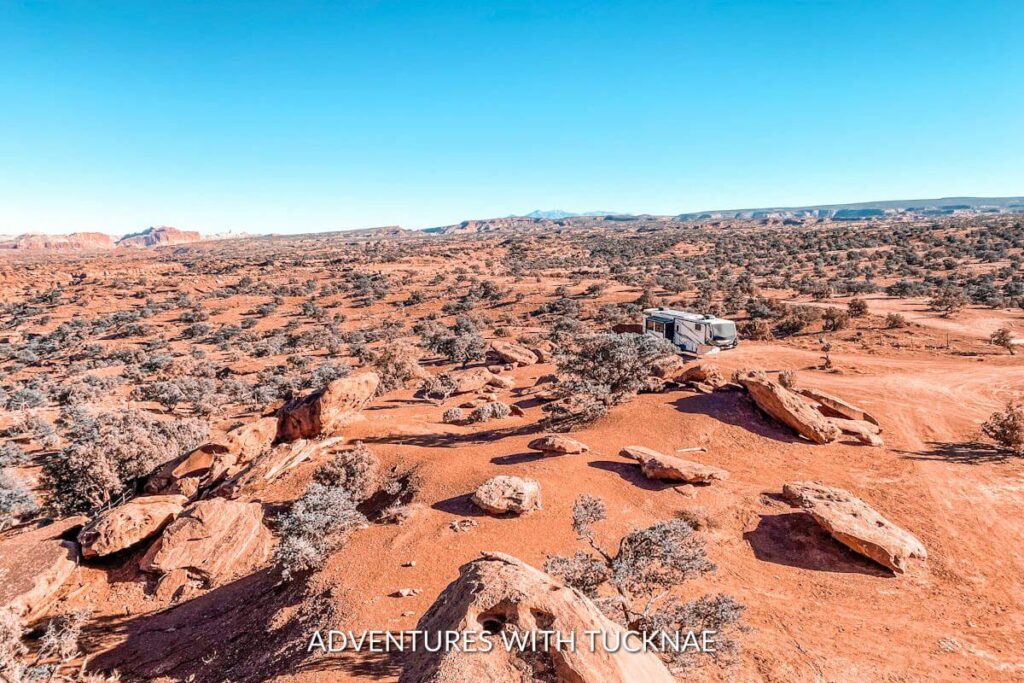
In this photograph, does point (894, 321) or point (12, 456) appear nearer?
point (12, 456)

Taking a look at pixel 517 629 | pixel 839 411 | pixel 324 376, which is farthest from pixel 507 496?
pixel 324 376

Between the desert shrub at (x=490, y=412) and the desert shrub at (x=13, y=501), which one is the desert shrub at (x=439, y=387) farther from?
the desert shrub at (x=13, y=501)

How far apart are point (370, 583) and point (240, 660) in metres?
2.24

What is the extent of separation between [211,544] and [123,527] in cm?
222

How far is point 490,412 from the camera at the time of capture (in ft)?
59.2

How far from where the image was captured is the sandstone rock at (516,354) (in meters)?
26.2

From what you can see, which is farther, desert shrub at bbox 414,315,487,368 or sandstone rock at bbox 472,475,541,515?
desert shrub at bbox 414,315,487,368

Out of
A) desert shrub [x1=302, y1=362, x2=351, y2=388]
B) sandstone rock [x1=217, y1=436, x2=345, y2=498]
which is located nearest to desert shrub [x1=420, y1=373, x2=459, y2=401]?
desert shrub [x1=302, y1=362, x2=351, y2=388]

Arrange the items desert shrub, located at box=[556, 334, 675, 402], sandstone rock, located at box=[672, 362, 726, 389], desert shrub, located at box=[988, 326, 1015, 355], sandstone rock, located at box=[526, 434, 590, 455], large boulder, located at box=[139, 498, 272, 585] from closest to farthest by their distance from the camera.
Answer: large boulder, located at box=[139, 498, 272, 585], sandstone rock, located at box=[526, 434, 590, 455], desert shrub, located at box=[556, 334, 675, 402], sandstone rock, located at box=[672, 362, 726, 389], desert shrub, located at box=[988, 326, 1015, 355]

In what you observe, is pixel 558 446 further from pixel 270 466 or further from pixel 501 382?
pixel 501 382

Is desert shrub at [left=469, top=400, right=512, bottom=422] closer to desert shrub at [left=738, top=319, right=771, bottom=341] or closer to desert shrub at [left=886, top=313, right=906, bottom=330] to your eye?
desert shrub at [left=738, top=319, right=771, bottom=341]

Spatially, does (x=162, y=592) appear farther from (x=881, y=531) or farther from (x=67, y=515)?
(x=881, y=531)

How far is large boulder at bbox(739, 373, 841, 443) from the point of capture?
14977 mm

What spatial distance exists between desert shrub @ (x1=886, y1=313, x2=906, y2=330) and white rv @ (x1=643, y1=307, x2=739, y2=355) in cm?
1387
